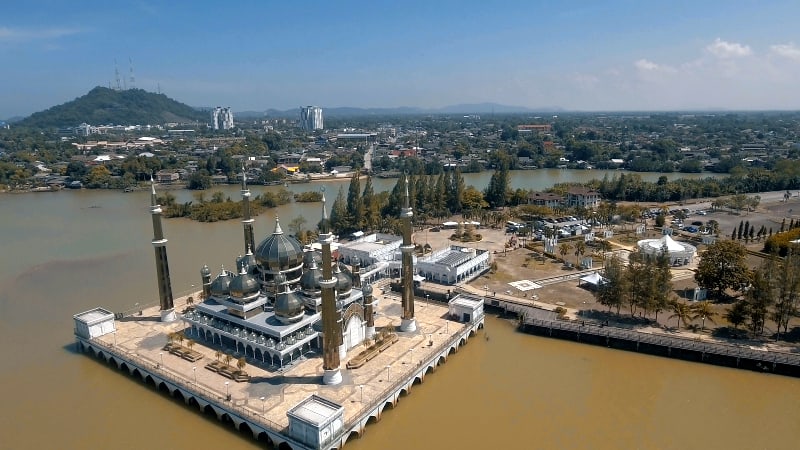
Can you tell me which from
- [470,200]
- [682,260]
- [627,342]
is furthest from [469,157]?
[627,342]

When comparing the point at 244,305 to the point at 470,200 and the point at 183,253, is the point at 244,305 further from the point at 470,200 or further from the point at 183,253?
the point at 470,200

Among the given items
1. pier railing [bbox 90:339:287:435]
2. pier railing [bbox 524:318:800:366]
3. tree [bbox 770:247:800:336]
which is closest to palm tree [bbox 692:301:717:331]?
pier railing [bbox 524:318:800:366]

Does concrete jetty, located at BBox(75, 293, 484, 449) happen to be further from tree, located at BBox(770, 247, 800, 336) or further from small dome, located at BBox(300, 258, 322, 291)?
tree, located at BBox(770, 247, 800, 336)

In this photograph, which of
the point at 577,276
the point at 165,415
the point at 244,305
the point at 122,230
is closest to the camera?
the point at 165,415

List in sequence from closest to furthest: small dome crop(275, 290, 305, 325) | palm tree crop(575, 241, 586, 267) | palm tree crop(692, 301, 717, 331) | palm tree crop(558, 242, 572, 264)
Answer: small dome crop(275, 290, 305, 325), palm tree crop(692, 301, 717, 331), palm tree crop(575, 241, 586, 267), palm tree crop(558, 242, 572, 264)

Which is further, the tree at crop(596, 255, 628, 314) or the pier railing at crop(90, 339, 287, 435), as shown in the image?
the tree at crop(596, 255, 628, 314)
